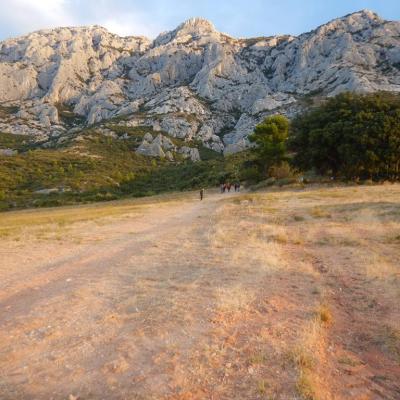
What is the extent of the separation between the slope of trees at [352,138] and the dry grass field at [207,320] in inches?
1500

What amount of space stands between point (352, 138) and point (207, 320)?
5099 cm

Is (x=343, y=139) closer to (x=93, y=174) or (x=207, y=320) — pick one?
(x=207, y=320)

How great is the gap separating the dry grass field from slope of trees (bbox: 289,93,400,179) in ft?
125

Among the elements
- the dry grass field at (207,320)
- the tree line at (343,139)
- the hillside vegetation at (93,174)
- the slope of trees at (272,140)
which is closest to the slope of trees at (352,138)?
the tree line at (343,139)

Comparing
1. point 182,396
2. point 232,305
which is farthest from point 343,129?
point 182,396

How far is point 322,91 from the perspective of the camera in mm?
191875

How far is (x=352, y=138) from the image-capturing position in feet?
177

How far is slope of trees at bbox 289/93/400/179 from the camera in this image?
52.6 m

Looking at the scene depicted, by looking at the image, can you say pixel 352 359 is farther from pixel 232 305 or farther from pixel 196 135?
pixel 196 135

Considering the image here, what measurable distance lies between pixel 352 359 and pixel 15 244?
18827mm

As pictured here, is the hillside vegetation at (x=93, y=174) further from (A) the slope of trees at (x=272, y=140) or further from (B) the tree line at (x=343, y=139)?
(B) the tree line at (x=343, y=139)

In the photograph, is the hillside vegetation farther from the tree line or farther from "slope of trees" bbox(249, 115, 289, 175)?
the tree line

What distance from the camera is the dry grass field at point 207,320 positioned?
6273mm

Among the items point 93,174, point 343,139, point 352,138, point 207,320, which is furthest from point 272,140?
point 93,174
